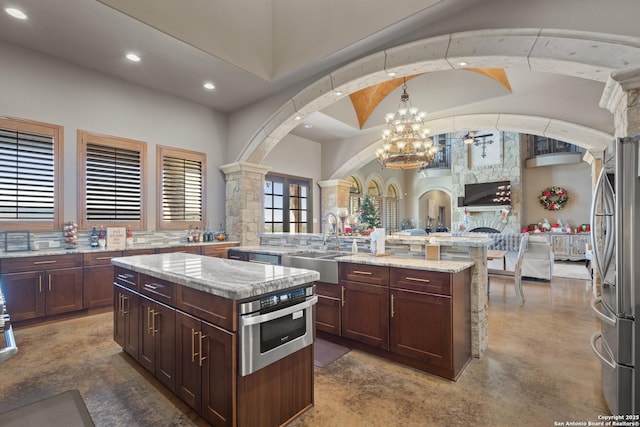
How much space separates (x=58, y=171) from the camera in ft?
A: 14.0

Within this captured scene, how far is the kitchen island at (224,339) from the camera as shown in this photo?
1.67 meters

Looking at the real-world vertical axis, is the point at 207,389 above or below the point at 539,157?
below

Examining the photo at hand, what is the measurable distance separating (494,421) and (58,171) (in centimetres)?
580

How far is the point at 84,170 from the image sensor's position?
451 centimetres

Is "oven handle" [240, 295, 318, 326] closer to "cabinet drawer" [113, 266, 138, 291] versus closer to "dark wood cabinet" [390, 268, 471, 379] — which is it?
"dark wood cabinet" [390, 268, 471, 379]

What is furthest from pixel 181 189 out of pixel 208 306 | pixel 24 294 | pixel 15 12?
pixel 208 306

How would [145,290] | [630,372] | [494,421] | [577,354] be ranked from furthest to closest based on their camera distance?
[577,354] → [145,290] → [494,421] → [630,372]

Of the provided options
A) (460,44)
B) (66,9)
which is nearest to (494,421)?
(460,44)

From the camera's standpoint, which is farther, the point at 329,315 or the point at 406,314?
the point at 329,315

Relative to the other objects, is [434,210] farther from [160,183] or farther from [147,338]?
[147,338]

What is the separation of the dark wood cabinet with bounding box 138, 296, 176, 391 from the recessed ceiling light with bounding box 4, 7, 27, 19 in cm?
352

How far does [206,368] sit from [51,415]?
0.81 metres

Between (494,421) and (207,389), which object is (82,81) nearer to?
(207,389)

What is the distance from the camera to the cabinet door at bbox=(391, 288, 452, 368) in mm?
2500
